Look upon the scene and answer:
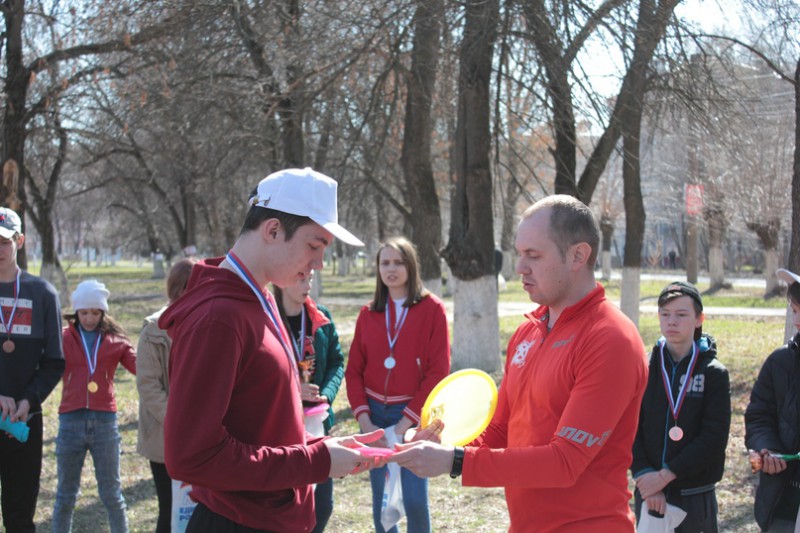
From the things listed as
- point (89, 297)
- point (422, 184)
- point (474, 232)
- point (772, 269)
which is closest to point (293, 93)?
point (474, 232)

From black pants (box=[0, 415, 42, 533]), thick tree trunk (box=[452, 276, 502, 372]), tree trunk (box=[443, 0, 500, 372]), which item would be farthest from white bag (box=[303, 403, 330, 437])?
thick tree trunk (box=[452, 276, 502, 372])

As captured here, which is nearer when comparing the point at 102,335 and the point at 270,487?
the point at 270,487

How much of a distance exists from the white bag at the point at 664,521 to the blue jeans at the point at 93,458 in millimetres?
3330

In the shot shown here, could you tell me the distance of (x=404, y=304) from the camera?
5.23 m

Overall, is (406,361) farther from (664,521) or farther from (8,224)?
(8,224)

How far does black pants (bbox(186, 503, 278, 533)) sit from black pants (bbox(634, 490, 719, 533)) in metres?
2.58

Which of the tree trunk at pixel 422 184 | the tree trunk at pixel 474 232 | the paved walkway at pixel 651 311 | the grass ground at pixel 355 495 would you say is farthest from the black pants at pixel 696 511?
the paved walkway at pixel 651 311

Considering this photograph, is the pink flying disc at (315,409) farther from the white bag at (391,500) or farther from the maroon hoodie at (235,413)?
the maroon hoodie at (235,413)

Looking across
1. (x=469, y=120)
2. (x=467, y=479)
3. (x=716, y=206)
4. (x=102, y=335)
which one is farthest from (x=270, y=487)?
(x=716, y=206)

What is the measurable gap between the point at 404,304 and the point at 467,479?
2718 mm

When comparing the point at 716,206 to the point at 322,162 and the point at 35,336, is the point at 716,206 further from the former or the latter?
the point at 35,336

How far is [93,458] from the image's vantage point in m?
5.21

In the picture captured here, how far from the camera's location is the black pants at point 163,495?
4.91 meters

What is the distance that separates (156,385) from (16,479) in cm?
94
